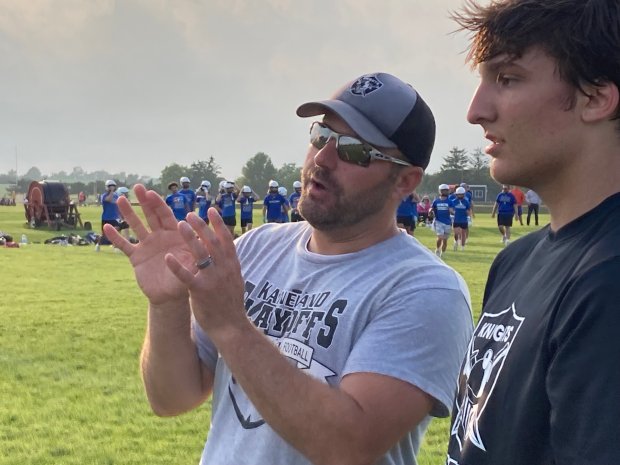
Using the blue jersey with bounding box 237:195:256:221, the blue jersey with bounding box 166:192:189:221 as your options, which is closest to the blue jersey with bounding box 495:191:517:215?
the blue jersey with bounding box 237:195:256:221

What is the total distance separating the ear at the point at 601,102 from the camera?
1.44m

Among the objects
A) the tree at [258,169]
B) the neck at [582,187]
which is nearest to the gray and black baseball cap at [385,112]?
the neck at [582,187]

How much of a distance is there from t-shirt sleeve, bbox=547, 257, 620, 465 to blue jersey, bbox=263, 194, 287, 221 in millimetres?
24565

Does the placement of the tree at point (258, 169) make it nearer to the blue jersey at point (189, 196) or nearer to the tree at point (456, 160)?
the tree at point (456, 160)

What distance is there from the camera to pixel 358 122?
7.57 feet

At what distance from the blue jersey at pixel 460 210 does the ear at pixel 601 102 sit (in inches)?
827

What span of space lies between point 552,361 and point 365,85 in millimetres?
1352

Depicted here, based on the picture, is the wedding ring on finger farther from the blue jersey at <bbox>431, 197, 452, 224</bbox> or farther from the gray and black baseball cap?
the blue jersey at <bbox>431, 197, 452, 224</bbox>

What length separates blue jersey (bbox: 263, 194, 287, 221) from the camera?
2580cm

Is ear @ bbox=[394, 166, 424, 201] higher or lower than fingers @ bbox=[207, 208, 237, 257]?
higher

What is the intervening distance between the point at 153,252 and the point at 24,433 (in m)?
3.49

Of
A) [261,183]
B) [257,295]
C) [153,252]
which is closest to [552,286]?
[257,295]

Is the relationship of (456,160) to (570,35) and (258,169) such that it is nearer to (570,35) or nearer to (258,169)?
(258,169)

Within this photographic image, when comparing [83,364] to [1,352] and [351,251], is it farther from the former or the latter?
[351,251]
